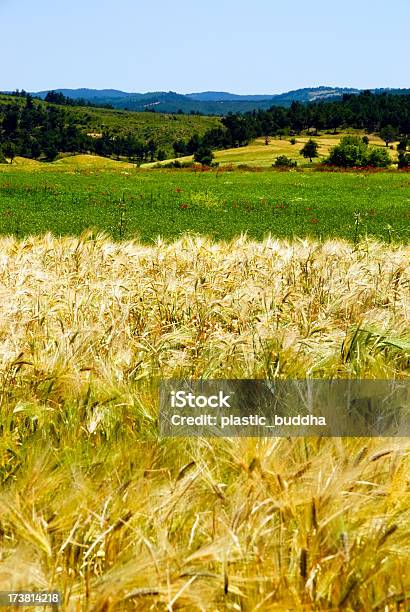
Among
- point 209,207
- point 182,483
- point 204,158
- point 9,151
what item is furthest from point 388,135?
point 182,483

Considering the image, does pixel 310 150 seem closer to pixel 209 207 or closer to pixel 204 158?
pixel 204 158

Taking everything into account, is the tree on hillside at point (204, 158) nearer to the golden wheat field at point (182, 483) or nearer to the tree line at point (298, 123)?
the tree line at point (298, 123)

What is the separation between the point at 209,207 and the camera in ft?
97.1

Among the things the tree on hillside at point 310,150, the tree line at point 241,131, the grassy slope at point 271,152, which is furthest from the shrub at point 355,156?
the tree line at point 241,131

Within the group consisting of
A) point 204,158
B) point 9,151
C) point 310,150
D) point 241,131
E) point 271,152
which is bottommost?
point 204,158

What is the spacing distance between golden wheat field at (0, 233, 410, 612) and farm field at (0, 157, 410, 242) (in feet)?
28.0

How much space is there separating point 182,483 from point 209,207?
2821 cm

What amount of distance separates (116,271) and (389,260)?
269cm

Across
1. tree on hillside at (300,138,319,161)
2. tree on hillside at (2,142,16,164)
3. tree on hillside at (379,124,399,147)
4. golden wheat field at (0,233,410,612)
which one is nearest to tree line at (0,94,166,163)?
tree on hillside at (2,142,16,164)

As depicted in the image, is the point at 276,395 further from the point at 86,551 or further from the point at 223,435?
the point at 86,551

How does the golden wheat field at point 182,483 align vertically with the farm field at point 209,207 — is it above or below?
below

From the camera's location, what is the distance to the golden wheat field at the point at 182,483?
154 cm

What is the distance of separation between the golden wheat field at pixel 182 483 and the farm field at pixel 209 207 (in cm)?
854

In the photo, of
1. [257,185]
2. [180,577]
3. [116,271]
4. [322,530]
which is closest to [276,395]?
[322,530]
